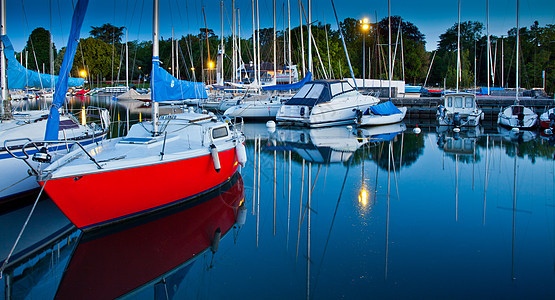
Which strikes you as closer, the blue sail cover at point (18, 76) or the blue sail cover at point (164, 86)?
the blue sail cover at point (164, 86)

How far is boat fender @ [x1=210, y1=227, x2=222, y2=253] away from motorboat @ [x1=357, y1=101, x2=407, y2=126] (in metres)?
18.5

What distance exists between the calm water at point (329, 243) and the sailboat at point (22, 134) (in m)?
0.99

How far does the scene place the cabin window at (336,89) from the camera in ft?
87.3

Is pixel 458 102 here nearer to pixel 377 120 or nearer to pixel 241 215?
pixel 377 120

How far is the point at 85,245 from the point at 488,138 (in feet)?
65.6

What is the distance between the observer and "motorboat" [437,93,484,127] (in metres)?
27.0

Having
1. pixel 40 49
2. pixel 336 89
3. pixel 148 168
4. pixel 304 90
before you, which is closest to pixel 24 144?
pixel 148 168

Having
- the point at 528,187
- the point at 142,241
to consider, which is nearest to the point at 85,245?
the point at 142,241

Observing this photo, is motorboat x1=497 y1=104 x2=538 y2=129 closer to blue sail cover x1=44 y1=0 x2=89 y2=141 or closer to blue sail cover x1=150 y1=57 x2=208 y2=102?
blue sail cover x1=150 y1=57 x2=208 y2=102

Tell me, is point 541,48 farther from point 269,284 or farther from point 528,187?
point 269,284

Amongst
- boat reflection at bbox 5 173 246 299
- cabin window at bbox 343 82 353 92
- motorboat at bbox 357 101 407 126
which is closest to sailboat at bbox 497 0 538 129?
motorboat at bbox 357 101 407 126

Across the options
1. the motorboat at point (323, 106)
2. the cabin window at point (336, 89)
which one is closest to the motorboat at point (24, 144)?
the motorboat at point (323, 106)

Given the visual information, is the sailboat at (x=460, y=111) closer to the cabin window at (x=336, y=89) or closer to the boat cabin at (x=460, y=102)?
the boat cabin at (x=460, y=102)

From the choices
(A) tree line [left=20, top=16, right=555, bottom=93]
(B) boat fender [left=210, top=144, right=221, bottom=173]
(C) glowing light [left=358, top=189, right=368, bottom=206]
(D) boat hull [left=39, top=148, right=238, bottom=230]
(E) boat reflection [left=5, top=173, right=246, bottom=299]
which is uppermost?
(A) tree line [left=20, top=16, right=555, bottom=93]
